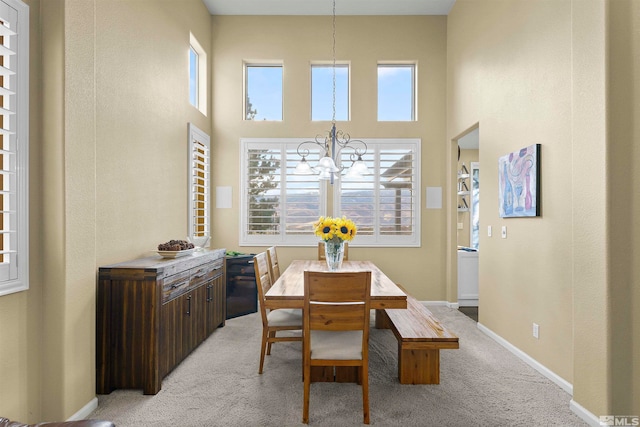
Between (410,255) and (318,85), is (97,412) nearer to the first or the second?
(410,255)

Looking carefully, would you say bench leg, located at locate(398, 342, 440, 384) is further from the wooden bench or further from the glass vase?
the glass vase

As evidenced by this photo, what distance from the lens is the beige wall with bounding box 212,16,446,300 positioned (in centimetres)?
554

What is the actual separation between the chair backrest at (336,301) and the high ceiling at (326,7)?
4.45m

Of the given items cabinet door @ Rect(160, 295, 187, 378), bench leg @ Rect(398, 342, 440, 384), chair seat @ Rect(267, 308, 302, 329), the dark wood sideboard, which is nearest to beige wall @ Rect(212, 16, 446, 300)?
chair seat @ Rect(267, 308, 302, 329)

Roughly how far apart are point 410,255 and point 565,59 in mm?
3304

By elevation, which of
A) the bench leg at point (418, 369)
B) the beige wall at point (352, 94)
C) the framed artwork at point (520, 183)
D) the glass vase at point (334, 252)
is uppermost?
the beige wall at point (352, 94)

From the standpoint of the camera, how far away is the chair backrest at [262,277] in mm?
2955

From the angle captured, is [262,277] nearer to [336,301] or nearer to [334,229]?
[334,229]

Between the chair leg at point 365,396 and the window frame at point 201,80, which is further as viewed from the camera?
the window frame at point 201,80

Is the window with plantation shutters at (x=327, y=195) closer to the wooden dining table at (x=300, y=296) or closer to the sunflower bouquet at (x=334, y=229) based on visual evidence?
the sunflower bouquet at (x=334, y=229)

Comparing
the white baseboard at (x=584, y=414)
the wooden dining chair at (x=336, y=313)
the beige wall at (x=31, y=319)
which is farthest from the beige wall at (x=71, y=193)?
the white baseboard at (x=584, y=414)

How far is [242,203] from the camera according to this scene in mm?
5531

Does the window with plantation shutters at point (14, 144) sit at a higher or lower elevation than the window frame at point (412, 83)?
lower

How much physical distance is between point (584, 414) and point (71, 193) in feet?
12.0
